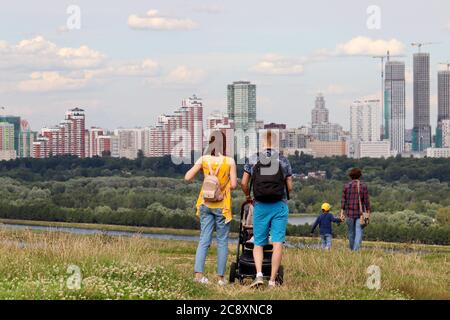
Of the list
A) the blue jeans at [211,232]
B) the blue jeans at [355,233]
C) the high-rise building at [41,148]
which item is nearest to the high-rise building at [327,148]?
the high-rise building at [41,148]

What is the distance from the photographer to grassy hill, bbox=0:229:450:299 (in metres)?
8.60

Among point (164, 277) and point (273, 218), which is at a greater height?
point (273, 218)

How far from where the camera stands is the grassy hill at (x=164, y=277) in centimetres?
860

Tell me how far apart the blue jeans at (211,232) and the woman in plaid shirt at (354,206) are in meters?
4.72

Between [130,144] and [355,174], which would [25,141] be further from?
[355,174]

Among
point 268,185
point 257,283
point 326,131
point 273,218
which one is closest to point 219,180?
point 268,185

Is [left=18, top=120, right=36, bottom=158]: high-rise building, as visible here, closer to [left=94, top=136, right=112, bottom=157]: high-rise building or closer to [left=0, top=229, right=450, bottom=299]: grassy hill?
[left=94, top=136, right=112, bottom=157]: high-rise building

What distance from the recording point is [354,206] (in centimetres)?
1476

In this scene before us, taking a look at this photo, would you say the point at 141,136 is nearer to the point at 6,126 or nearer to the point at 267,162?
the point at 6,126

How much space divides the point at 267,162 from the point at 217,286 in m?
1.44

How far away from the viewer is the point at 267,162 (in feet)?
33.0

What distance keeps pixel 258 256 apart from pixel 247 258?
33cm

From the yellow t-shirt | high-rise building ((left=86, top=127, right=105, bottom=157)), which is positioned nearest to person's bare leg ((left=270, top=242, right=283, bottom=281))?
the yellow t-shirt
